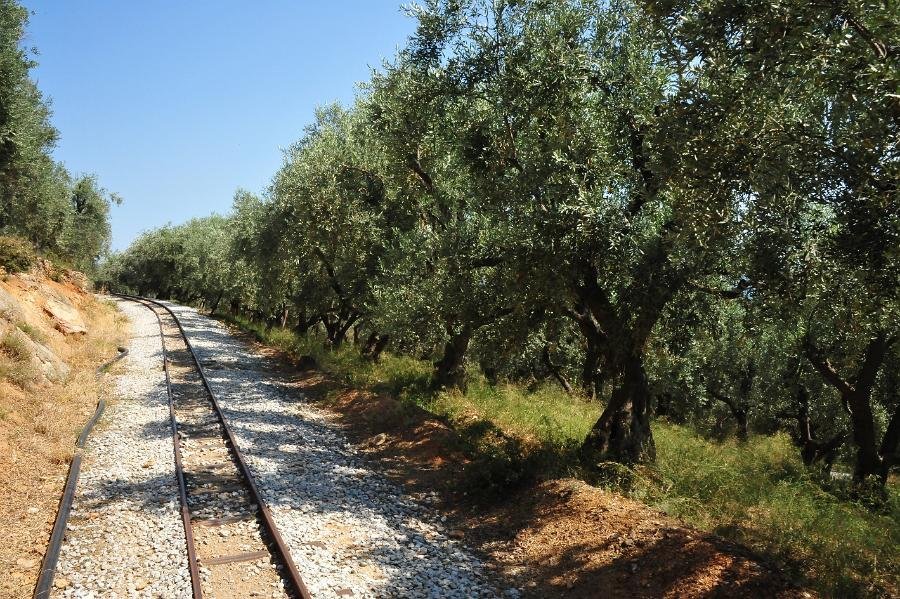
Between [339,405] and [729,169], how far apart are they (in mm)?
13406

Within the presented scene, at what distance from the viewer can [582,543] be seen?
862cm

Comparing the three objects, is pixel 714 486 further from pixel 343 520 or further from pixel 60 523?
pixel 60 523

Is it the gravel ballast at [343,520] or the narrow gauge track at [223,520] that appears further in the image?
the gravel ballast at [343,520]

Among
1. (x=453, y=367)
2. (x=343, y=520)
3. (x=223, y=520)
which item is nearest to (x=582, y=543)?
(x=343, y=520)

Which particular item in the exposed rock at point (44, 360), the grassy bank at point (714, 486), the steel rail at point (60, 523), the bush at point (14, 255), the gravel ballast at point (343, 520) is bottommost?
the steel rail at point (60, 523)

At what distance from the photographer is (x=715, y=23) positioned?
7.07 meters

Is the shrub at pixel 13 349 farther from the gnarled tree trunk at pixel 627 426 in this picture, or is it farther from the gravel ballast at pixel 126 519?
the gnarled tree trunk at pixel 627 426

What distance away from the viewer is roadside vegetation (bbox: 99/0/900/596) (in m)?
7.06

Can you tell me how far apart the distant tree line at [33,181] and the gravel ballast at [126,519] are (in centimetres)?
1031

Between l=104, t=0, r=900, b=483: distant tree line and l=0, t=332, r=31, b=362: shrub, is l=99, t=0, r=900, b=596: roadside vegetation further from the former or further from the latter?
l=0, t=332, r=31, b=362: shrub

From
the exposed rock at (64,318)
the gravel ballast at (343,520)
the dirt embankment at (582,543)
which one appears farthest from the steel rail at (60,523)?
the exposed rock at (64,318)

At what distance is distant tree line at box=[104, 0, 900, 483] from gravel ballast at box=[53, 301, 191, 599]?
7.01 m

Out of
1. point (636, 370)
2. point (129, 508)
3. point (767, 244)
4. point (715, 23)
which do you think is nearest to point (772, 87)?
point (715, 23)

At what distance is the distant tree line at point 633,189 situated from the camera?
22.7ft
